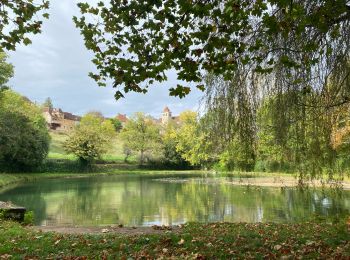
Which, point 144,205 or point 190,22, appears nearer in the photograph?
point 190,22

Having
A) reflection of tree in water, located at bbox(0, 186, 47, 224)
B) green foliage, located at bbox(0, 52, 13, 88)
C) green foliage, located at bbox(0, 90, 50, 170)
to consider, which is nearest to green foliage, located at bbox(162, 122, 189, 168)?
green foliage, located at bbox(0, 90, 50, 170)

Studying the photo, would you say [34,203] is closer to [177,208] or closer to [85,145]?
[177,208]

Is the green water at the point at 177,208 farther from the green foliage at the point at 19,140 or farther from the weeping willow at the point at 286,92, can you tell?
the green foliage at the point at 19,140

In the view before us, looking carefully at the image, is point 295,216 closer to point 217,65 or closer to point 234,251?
point 234,251

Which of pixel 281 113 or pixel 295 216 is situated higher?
pixel 281 113

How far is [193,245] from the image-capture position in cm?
722

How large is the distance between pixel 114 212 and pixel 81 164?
121 feet

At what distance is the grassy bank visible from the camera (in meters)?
6.29

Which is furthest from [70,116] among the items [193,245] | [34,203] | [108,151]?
[193,245]

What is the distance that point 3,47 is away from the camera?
6.11 meters

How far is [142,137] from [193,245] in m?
58.9

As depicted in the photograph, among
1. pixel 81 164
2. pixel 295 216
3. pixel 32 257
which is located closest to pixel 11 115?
pixel 81 164

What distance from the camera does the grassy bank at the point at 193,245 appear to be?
6289 mm

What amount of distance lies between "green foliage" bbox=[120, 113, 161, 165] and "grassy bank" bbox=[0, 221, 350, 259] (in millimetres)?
54345
